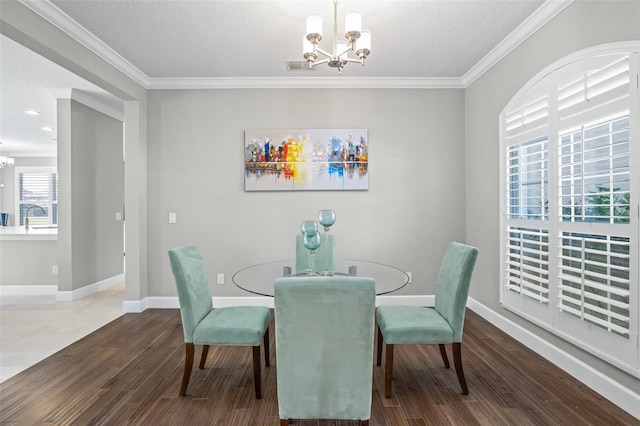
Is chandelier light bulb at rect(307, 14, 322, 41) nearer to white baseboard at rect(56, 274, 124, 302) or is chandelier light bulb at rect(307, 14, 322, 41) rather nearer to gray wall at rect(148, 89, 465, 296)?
gray wall at rect(148, 89, 465, 296)

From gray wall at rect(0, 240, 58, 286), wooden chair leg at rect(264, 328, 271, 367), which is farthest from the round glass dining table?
gray wall at rect(0, 240, 58, 286)

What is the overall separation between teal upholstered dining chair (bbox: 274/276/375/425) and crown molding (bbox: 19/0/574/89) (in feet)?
9.05

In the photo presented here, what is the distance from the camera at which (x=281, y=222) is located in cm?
391

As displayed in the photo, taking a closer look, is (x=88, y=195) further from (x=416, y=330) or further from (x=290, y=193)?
(x=416, y=330)

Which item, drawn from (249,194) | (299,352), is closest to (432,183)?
(249,194)

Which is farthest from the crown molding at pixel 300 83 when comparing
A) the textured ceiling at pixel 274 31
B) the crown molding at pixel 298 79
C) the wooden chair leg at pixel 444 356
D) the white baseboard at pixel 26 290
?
the white baseboard at pixel 26 290

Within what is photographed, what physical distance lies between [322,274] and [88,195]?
4.05 metres

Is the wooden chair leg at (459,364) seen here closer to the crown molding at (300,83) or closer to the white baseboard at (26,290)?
the crown molding at (300,83)

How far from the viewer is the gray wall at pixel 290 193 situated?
12.8ft

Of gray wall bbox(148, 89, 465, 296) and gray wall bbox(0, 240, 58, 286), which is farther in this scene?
gray wall bbox(0, 240, 58, 286)

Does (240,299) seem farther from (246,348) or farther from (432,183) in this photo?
(432,183)

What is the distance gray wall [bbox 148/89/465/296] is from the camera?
12.8 feet

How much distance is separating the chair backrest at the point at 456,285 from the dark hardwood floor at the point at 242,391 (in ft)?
1.51

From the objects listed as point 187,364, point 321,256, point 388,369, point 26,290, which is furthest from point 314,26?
point 26,290
